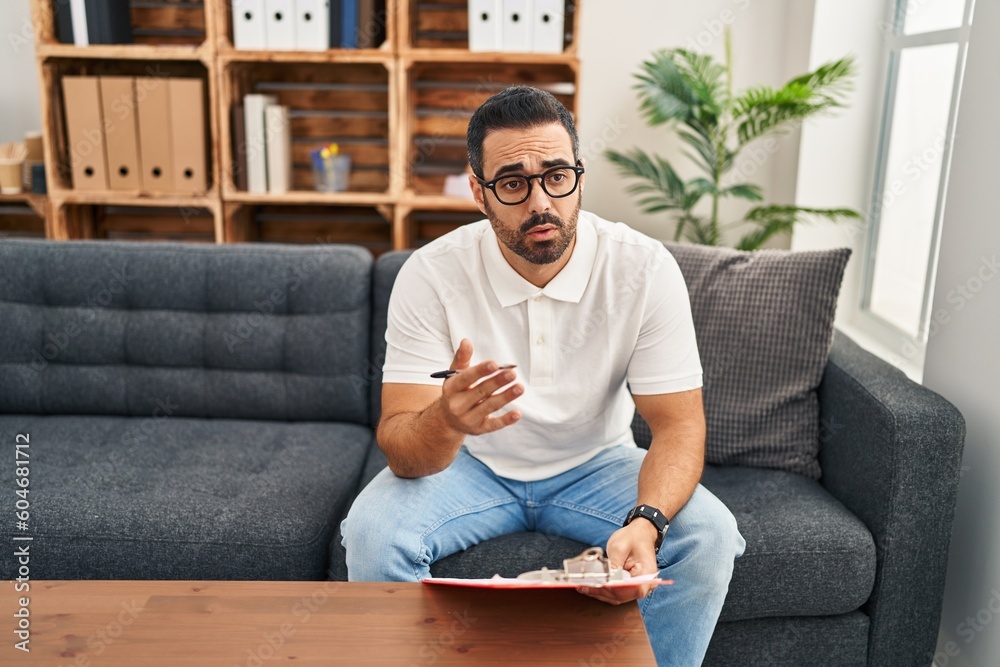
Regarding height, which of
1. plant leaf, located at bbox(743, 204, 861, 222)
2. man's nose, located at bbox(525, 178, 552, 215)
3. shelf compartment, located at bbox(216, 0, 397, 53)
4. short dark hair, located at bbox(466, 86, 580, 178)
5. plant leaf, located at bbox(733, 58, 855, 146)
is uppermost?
shelf compartment, located at bbox(216, 0, 397, 53)

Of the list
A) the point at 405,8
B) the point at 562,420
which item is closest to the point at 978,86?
the point at 562,420

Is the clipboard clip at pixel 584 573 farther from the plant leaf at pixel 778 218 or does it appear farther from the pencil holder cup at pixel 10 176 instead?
the pencil holder cup at pixel 10 176

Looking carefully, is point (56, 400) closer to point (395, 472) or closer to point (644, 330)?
point (395, 472)

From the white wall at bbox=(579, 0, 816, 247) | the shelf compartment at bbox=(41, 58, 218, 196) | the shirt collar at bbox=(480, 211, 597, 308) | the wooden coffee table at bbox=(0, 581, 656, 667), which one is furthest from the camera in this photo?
the white wall at bbox=(579, 0, 816, 247)

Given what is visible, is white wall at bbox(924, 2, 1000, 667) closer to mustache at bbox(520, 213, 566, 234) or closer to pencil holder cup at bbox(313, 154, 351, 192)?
mustache at bbox(520, 213, 566, 234)

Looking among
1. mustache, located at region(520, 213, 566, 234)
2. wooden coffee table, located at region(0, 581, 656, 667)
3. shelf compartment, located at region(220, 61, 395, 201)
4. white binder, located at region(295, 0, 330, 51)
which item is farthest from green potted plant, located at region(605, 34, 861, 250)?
wooden coffee table, located at region(0, 581, 656, 667)

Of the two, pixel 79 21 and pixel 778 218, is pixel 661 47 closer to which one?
pixel 778 218

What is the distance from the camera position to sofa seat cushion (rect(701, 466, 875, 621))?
1.50 metres

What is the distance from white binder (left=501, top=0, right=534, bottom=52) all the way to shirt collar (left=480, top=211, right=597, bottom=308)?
54.7 inches

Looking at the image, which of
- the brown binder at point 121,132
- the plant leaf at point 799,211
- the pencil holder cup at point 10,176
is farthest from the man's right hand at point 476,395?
the pencil holder cup at point 10,176

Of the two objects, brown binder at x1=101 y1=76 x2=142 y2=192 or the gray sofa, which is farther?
brown binder at x1=101 y1=76 x2=142 y2=192

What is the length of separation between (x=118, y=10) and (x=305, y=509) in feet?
6.89

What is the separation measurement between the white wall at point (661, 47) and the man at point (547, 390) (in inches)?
61.7

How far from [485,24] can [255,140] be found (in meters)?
0.86
